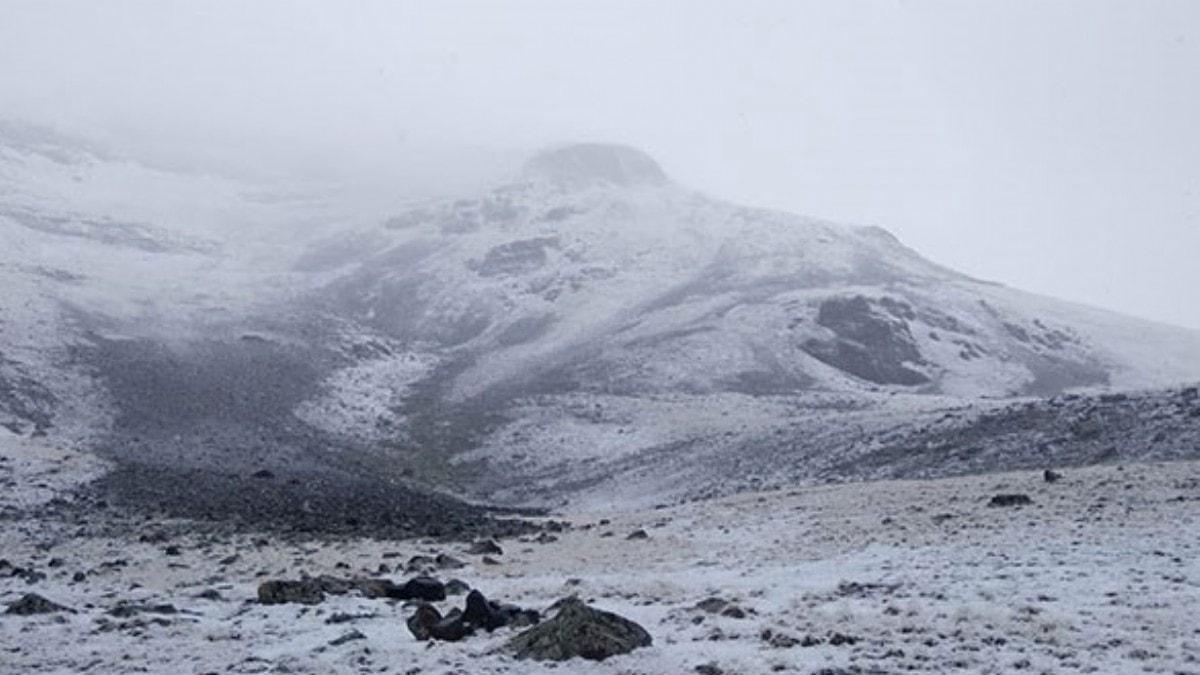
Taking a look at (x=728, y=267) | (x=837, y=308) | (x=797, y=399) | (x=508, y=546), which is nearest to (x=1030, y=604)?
(x=508, y=546)

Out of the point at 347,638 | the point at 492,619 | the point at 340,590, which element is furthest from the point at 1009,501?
the point at 347,638

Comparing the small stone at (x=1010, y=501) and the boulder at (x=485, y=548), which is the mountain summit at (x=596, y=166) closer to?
the boulder at (x=485, y=548)

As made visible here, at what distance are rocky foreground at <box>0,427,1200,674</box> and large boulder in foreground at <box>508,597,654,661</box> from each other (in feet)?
0.15

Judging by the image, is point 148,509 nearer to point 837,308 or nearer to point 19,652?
point 19,652

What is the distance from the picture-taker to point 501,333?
87.5 m

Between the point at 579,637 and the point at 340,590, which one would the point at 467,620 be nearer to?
the point at 579,637

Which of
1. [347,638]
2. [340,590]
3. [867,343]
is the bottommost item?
[340,590]

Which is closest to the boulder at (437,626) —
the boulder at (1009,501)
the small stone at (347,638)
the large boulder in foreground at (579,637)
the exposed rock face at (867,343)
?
the small stone at (347,638)

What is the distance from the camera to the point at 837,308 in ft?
267

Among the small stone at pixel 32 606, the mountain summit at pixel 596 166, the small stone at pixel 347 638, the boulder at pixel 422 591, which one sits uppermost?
the mountain summit at pixel 596 166

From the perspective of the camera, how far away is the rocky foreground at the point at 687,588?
585 inches

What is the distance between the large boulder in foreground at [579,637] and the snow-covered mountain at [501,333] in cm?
2886

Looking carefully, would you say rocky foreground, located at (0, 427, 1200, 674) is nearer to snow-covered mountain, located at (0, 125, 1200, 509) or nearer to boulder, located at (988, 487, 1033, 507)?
boulder, located at (988, 487, 1033, 507)

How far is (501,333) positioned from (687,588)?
67877 mm
